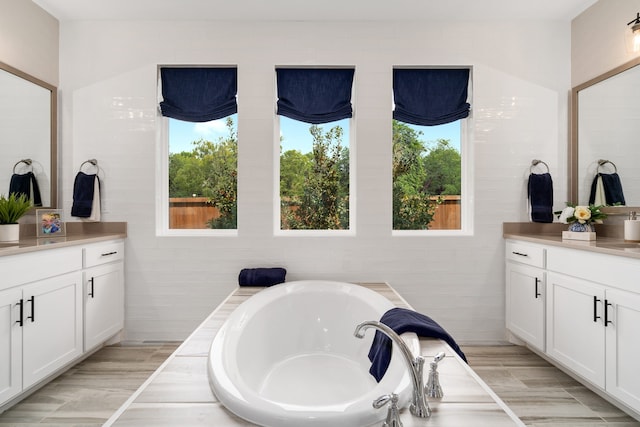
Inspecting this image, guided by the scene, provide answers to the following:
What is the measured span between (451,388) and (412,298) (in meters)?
1.78

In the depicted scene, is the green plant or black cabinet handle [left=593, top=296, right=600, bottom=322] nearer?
black cabinet handle [left=593, top=296, right=600, bottom=322]

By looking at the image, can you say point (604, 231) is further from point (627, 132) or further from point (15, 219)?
point (15, 219)

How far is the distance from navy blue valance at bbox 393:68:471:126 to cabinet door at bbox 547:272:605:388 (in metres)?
1.49

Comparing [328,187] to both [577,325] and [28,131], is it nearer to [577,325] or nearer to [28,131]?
[577,325]

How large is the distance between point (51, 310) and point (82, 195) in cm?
104

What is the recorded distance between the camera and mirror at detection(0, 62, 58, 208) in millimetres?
2463

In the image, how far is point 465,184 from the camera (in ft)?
10.3

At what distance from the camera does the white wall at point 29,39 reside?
2.51m

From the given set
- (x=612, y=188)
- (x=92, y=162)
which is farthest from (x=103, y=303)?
(x=612, y=188)

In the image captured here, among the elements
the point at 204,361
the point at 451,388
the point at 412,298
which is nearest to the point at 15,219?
the point at 204,361

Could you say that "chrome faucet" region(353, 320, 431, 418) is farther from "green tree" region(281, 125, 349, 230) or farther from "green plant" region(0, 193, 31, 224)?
"green plant" region(0, 193, 31, 224)

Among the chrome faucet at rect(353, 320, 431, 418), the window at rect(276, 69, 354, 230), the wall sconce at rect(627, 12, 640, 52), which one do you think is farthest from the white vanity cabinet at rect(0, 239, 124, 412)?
the wall sconce at rect(627, 12, 640, 52)

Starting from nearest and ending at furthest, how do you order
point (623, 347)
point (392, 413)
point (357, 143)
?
point (392, 413) → point (623, 347) → point (357, 143)

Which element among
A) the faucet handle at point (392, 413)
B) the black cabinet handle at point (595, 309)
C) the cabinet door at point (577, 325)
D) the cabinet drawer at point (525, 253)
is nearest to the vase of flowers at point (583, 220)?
the cabinet drawer at point (525, 253)
